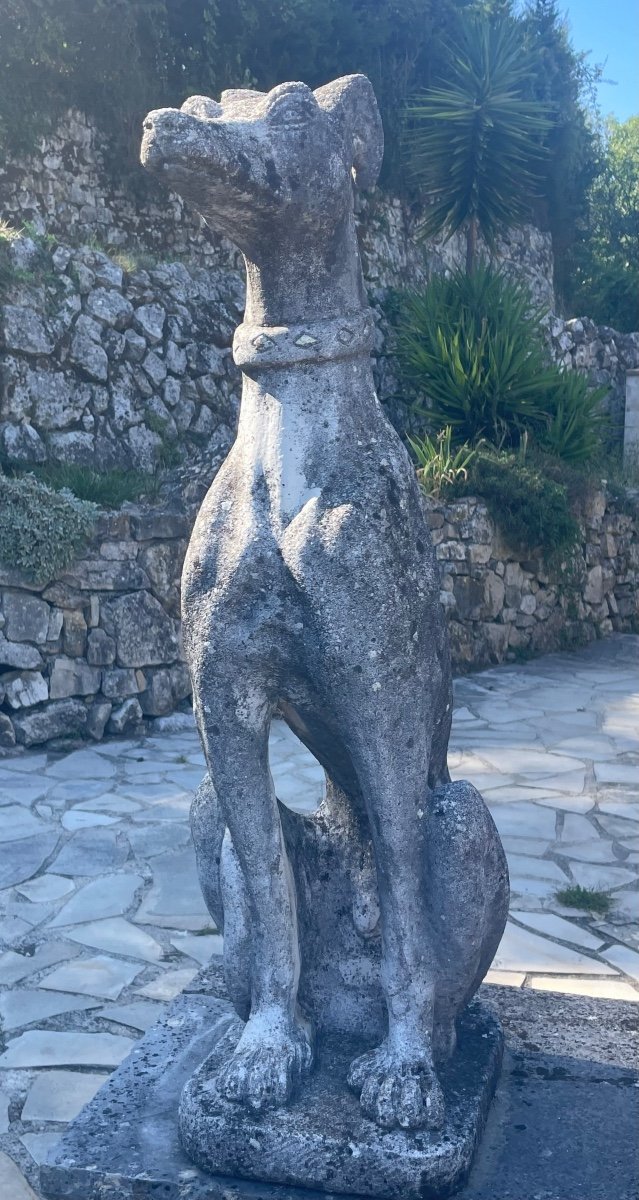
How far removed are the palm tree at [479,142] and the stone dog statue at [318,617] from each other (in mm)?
9388

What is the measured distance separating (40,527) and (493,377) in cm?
479

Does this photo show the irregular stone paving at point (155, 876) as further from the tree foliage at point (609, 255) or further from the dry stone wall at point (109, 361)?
the tree foliage at point (609, 255)

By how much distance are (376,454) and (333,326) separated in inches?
9.1

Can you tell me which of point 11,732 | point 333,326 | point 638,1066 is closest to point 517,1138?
point 638,1066

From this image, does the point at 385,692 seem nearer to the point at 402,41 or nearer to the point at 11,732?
the point at 11,732

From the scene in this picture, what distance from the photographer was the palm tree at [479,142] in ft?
36.0

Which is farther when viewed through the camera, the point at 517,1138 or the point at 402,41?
the point at 402,41

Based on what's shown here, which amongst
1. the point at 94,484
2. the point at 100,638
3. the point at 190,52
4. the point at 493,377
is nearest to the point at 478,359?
the point at 493,377

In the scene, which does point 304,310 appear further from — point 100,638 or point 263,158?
point 100,638

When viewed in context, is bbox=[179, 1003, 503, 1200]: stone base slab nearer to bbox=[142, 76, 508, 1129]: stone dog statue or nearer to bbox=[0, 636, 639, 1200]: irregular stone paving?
bbox=[142, 76, 508, 1129]: stone dog statue

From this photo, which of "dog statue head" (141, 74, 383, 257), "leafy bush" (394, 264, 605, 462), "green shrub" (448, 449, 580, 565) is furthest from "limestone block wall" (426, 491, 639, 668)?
"dog statue head" (141, 74, 383, 257)

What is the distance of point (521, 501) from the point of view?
9125 mm

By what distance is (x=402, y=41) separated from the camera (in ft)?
42.1

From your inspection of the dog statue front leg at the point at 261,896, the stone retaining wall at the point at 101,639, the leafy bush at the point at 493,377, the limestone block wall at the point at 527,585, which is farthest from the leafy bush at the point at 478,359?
the dog statue front leg at the point at 261,896
